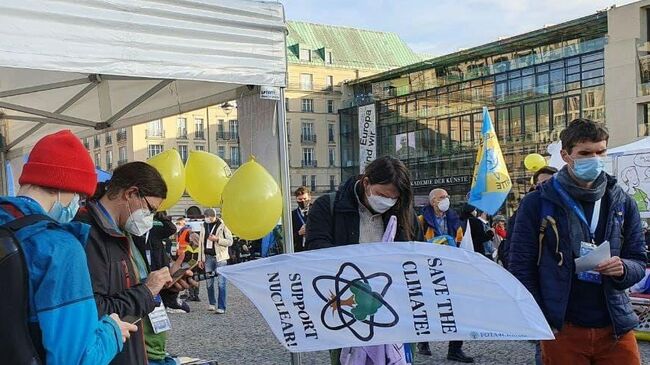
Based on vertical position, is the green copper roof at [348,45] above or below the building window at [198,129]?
above

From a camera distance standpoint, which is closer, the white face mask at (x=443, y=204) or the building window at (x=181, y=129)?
the white face mask at (x=443, y=204)

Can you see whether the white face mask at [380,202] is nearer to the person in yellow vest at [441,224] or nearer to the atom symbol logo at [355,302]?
the atom symbol logo at [355,302]

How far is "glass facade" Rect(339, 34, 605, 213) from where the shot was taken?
133ft

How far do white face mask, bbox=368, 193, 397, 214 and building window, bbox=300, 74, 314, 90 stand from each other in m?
69.0

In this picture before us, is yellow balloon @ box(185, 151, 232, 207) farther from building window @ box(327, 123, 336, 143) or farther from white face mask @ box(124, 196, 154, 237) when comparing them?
building window @ box(327, 123, 336, 143)

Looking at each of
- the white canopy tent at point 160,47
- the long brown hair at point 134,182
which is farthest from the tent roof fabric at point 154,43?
the long brown hair at point 134,182

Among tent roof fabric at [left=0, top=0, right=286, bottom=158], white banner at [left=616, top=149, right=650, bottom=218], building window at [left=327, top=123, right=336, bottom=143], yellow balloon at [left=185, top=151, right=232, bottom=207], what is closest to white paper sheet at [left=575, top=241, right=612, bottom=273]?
tent roof fabric at [left=0, top=0, right=286, bottom=158]

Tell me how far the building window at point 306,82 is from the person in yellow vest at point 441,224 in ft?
213

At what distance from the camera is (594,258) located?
8.99 ft

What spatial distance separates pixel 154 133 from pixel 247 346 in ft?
190

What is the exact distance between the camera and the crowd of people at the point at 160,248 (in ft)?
5.62

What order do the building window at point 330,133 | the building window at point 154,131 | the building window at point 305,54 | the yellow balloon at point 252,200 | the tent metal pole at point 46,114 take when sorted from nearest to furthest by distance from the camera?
the yellow balloon at point 252,200 → the tent metal pole at point 46,114 → the building window at point 154,131 → the building window at point 330,133 → the building window at point 305,54

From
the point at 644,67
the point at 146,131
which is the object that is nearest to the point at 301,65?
the point at 146,131

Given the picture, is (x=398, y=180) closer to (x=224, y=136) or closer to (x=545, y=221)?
(x=545, y=221)
